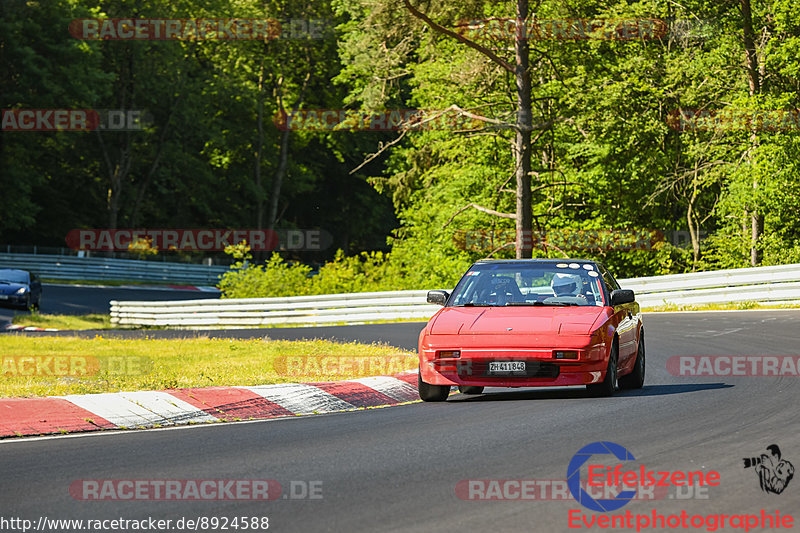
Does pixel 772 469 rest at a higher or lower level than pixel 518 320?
lower

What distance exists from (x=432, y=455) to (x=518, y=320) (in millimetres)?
3566

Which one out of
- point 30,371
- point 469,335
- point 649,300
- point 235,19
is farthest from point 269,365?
point 235,19

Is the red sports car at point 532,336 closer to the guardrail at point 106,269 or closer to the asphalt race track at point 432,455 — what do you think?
the asphalt race track at point 432,455

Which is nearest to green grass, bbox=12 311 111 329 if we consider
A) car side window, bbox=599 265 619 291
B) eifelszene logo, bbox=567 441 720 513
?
car side window, bbox=599 265 619 291

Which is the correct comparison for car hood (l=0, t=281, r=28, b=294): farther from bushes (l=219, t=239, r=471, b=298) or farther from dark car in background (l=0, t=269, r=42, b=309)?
bushes (l=219, t=239, r=471, b=298)

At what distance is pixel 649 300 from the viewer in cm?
2825

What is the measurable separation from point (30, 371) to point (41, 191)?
2149 inches

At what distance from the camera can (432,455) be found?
8.13 m

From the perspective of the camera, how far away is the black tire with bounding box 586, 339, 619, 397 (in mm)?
11461

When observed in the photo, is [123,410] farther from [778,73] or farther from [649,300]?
[778,73]

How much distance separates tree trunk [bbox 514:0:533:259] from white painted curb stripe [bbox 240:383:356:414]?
2148 centimetres

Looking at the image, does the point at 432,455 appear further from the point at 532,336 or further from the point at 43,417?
the point at 43,417

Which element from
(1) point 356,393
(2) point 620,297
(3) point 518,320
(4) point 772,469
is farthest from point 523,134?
(4) point 772,469

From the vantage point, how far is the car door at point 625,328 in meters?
12.0
